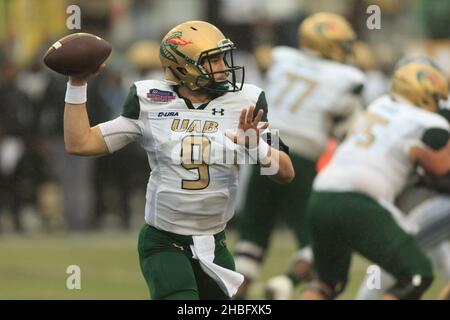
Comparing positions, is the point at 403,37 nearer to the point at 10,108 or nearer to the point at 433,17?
the point at 433,17

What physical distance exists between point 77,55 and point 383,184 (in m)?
2.22

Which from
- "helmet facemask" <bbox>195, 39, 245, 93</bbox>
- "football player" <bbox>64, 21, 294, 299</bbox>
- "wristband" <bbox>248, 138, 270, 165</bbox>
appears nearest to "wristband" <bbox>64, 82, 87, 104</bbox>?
"football player" <bbox>64, 21, 294, 299</bbox>

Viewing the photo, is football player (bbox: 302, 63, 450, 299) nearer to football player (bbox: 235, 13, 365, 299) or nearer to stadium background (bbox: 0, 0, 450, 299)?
football player (bbox: 235, 13, 365, 299)

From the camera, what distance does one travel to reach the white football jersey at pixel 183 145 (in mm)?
6484

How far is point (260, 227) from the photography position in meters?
9.41

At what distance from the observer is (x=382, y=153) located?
7863 millimetres

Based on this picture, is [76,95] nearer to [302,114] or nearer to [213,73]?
[213,73]

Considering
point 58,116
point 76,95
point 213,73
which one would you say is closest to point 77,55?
point 76,95

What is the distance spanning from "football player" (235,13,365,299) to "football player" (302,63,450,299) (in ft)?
4.14

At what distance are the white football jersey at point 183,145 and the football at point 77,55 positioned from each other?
25 cm

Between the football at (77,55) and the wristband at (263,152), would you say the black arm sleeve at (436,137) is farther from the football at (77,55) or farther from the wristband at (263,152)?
the football at (77,55)

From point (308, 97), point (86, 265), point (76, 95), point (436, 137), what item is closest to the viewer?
point (76, 95)

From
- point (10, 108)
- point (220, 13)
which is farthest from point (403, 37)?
point (10, 108)

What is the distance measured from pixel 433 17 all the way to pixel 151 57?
3.34 meters
